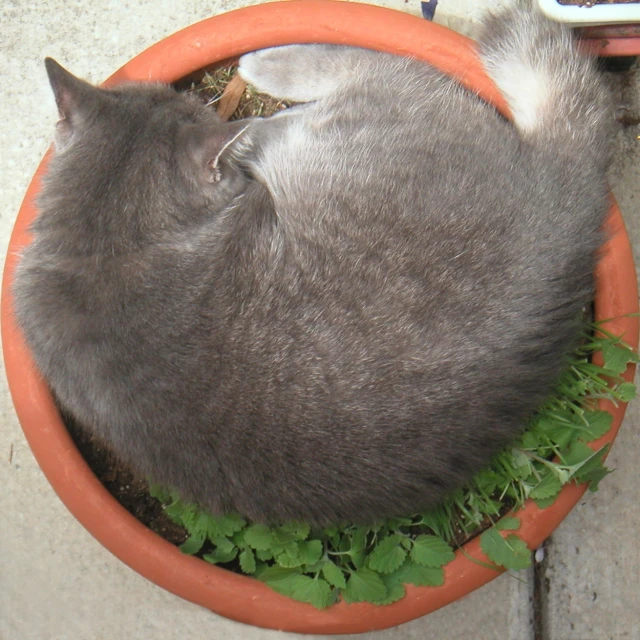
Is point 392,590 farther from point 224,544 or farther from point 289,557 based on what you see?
point 224,544

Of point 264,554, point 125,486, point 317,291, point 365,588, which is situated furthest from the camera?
point 125,486

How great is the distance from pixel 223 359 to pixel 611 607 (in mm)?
1483

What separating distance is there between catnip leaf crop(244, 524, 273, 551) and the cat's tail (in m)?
1.09

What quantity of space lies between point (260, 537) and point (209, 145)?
88cm

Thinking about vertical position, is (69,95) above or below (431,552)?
above

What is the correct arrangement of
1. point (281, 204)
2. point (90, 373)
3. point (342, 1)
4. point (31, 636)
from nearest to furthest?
point (90, 373) < point (281, 204) < point (342, 1) < point (31, 636)

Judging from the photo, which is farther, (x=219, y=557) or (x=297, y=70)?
(x=297, y=70)

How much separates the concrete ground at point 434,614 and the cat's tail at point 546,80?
0.44 meters

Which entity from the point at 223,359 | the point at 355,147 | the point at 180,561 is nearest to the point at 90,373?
the point at 223,359

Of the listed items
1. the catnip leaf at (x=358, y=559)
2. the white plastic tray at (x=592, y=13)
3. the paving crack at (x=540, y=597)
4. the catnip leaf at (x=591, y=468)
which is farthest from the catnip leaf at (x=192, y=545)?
the white plastic tray at (x=592, y=13)

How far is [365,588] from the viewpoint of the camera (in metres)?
1.53

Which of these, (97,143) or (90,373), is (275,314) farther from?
(97,143)

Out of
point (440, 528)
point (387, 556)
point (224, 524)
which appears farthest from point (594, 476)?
point (224, 524)

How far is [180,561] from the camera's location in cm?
Answer: 161
